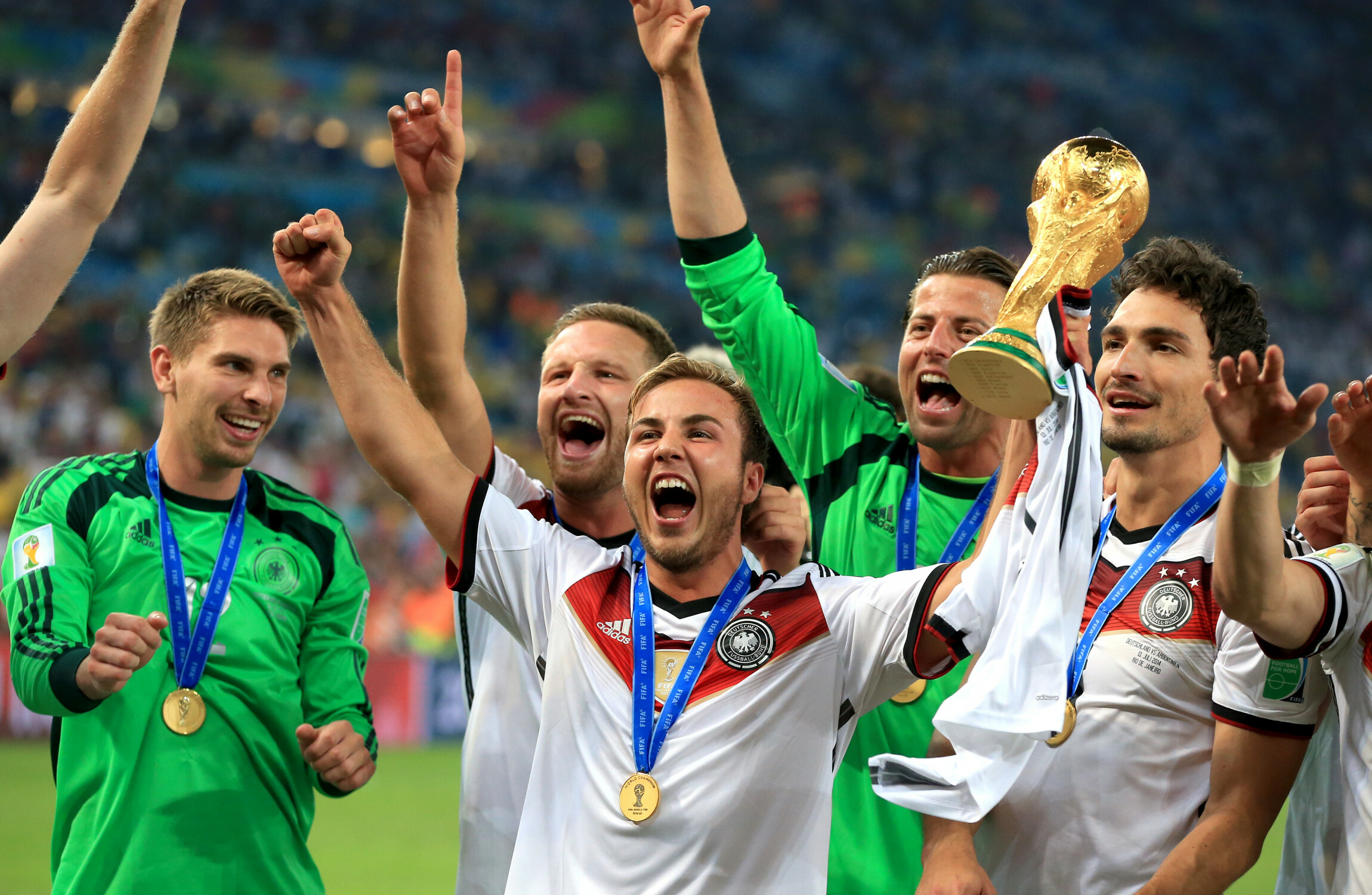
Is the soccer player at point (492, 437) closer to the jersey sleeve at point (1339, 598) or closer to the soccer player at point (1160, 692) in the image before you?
the soccer player at point (1160, 692)

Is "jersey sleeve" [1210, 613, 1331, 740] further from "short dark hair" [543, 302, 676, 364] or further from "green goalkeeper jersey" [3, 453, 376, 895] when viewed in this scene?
"green goalkeeper jersey" [3, 453, 376, 895]

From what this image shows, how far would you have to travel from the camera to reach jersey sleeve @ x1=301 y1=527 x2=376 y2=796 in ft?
11.7

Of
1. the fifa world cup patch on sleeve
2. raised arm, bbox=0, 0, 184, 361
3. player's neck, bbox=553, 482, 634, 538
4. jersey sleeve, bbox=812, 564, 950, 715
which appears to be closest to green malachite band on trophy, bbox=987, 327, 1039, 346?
jersey sleeve, bbox=812, 564, 950, 715

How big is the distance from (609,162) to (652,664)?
19.9 m

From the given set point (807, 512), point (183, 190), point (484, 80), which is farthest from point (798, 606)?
point (484, 80)

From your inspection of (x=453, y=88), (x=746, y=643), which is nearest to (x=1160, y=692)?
(x=746, y=643)

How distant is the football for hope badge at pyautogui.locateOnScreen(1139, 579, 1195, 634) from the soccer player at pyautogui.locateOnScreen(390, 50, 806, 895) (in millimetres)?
826

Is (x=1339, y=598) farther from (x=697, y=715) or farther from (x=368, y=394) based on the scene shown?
(x=368, y=394)

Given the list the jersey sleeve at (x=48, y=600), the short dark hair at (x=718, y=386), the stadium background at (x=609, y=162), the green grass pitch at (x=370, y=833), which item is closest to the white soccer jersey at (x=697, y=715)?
the short dark hair at (x=718, y=386)

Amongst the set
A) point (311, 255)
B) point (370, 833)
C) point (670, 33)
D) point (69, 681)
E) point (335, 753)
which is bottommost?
point (370, 833)

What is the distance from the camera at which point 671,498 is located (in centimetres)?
298

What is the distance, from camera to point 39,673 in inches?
125

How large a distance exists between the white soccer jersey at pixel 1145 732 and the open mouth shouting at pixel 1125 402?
12.5 inches

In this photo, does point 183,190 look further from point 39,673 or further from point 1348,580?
point 1348,580
